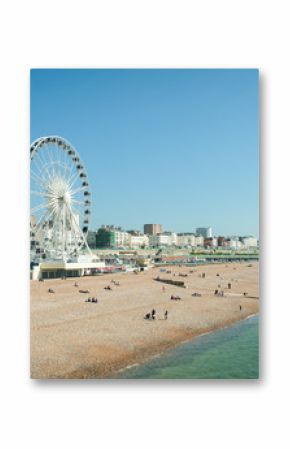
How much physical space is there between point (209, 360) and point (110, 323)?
2770 mm

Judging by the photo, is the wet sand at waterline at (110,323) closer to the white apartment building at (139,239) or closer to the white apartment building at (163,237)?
the white apartment building at (163,237)

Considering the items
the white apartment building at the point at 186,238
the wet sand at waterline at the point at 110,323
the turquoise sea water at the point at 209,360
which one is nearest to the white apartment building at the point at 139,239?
the white apartment building at the point at 186,238

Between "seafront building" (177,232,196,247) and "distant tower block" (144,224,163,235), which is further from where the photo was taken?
"seafront building" (177,232,196,247)

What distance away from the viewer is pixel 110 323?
37.7 feet

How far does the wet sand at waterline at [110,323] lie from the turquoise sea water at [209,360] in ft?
0.97

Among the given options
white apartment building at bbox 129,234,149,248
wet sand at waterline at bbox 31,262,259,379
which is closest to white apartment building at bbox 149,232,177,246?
white apartment building at bbox 129,234,149,248

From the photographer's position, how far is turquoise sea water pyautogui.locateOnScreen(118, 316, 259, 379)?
8.71 m

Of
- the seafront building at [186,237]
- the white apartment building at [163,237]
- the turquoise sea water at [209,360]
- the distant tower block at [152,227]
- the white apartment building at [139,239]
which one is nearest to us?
the turquoise sea water at [209,360]

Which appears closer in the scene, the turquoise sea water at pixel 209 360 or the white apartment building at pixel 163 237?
the turquoise sea water at pixel 209 360

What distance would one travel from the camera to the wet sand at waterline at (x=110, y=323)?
28.7 feet

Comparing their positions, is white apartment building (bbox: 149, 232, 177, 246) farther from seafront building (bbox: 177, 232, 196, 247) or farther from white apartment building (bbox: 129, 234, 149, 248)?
white apartment building (bbox: 129, 234, 149, 248)

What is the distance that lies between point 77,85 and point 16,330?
427 centimetres

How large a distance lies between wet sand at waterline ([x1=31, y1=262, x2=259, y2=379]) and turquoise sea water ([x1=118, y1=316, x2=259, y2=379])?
0.29 meters
